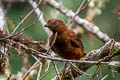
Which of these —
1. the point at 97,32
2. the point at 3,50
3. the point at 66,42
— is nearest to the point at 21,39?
the point at 3,50

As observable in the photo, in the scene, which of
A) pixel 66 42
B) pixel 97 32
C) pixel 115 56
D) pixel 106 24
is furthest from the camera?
pixel 106 24

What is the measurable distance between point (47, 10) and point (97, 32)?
117 inches

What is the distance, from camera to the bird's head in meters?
5.37

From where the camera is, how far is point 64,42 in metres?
5.58

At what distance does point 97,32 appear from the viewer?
6.78m

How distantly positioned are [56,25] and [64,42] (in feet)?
0.74

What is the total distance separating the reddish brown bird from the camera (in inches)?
215

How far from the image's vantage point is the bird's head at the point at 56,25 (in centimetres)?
537

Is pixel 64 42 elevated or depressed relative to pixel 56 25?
depressed

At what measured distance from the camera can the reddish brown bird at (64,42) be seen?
5469 millimetres

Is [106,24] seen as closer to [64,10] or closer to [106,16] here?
[106,16]

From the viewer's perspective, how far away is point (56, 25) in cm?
552

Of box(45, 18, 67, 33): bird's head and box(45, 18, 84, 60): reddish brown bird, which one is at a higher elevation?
box(45, 18, 67, 33): bird's head

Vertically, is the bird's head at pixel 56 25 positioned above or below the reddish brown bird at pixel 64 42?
above
